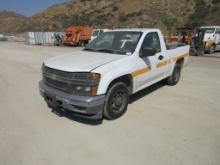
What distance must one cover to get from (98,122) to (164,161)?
66.0 inches

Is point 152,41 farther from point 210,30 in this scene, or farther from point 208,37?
point 210,30

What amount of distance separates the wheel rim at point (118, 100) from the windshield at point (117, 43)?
0.89 m

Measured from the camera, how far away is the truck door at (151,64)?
16.6 feet

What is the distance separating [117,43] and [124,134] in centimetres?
227

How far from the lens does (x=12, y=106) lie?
5.49 meters

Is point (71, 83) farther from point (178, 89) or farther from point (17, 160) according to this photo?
point (178, 89)

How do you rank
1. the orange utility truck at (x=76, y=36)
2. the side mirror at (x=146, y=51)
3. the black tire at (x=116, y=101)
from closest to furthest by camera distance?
1. the black tire at (x=116, y=101)
2. the side mirror at (x=146, y=51)
3. the orange utility truck at (x=76, y=36)

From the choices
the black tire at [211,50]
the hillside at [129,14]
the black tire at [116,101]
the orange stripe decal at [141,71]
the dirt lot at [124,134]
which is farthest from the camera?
the hillside at [129,14]

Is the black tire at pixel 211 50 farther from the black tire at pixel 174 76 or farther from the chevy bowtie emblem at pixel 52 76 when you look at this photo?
the chevy bowtie emblem at pixel 52 76

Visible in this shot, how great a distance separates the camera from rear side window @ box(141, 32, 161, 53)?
17.2 feet

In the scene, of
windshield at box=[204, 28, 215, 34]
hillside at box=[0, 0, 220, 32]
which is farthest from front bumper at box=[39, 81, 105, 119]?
hillside at box=[0, 0, 220, 32]

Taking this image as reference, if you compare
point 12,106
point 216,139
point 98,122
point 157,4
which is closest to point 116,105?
point 98,122

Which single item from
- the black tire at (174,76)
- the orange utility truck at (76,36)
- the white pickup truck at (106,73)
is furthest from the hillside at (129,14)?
the white pickup truck at (106,73)

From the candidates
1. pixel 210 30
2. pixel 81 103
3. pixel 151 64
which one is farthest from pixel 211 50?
pixel 81 103
